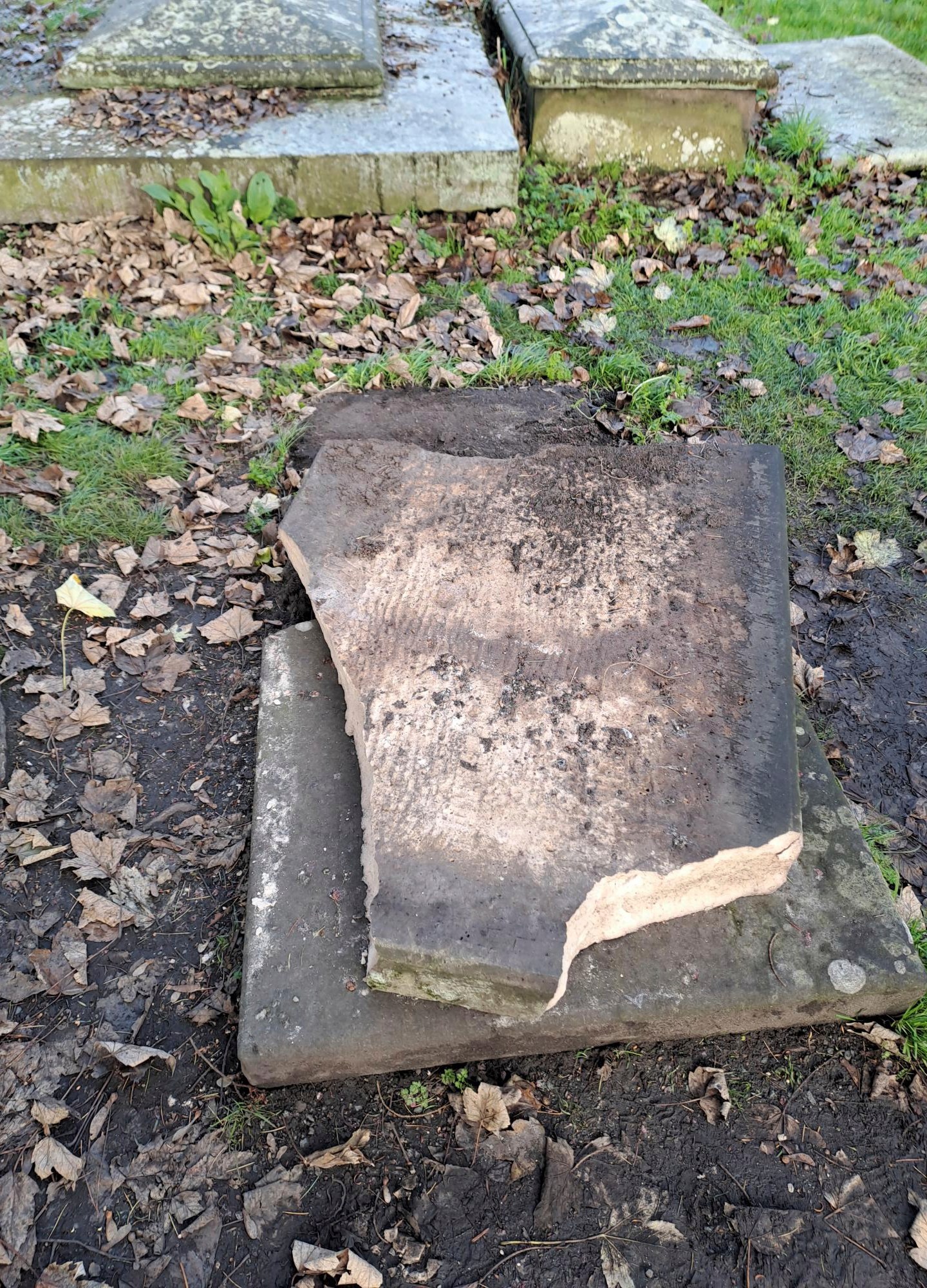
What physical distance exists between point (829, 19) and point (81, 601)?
8148mm

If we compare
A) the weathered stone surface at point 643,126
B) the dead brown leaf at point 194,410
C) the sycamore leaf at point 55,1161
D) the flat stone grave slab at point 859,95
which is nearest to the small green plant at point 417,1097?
the sycamore leaf at point 55,1161

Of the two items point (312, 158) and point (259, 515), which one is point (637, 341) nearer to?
point (312, 158)

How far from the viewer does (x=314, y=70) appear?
4.68 meters

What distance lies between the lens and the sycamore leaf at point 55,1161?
1834 millimetres

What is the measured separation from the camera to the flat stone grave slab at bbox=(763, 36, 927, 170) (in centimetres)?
530

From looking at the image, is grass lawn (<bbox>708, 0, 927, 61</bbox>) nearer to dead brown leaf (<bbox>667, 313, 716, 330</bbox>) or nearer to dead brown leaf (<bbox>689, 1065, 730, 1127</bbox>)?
dead brown leaf (<bbox>667, 313, 716, 330</bbox>)

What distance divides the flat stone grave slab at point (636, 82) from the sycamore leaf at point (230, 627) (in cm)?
393

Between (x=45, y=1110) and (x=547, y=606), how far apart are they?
67.5 inches

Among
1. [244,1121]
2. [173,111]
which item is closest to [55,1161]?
[244,1121]

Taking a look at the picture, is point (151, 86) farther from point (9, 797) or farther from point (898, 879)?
point (898, 879)

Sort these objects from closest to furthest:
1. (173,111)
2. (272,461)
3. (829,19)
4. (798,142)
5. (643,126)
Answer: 1. (272,461)
2. (173,111)
3. (643,126)
4. (798,142)
5. (829,19)

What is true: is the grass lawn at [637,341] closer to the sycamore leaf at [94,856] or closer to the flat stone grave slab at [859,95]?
the flat stone grave slab at [859,95]

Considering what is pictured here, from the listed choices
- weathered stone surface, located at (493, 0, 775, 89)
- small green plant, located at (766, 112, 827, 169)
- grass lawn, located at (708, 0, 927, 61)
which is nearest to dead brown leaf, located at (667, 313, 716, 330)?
weathered stone surface, located at (493, 0, 775, 89)

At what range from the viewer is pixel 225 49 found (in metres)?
4.65
